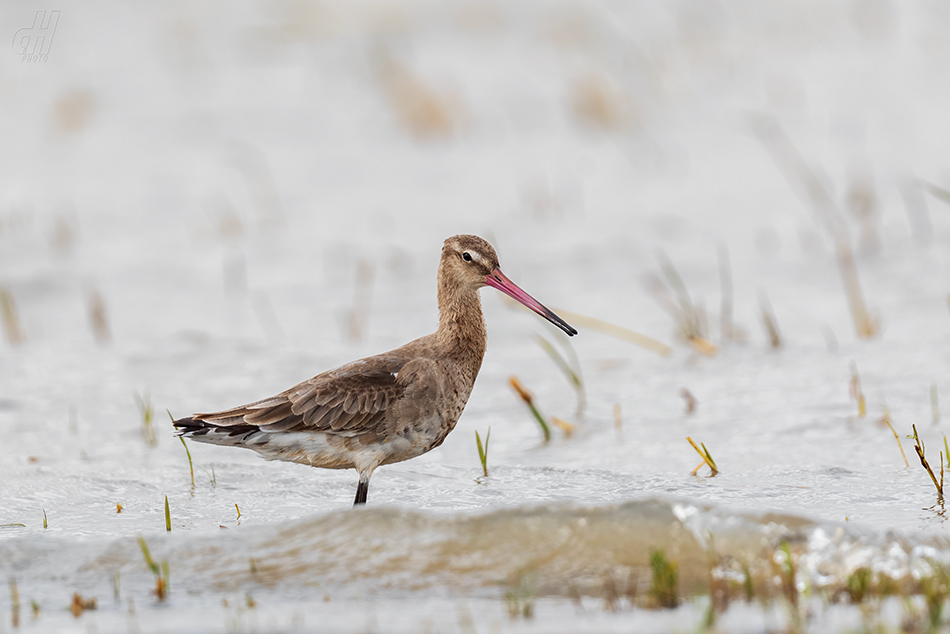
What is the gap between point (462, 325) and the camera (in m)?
6.46

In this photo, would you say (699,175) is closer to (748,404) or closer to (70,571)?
(748,404)

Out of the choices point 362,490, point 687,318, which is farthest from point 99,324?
point 362,490

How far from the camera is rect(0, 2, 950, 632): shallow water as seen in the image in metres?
4.86

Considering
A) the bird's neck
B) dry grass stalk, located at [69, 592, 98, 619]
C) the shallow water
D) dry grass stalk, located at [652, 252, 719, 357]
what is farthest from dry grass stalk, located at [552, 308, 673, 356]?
dry grass stalk, located at [69, 592, 98, 619]

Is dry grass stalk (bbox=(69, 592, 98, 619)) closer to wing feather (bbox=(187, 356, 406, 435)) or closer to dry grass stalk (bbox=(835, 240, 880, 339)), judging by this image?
wing feather (bbox=(187, 356, 406, 435))

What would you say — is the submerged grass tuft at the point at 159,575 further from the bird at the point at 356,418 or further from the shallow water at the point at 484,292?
the bird at the point at 356,418

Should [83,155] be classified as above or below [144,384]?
above

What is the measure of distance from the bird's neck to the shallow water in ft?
2.31

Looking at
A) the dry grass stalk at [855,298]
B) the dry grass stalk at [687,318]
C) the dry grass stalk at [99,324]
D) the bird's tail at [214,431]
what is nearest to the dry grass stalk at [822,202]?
the dry grass stalk at [855,298]

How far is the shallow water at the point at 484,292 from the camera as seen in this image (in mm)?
4863

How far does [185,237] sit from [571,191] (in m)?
4.50

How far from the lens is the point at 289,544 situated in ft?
16.7

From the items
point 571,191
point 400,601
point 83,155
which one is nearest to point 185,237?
point 83,155

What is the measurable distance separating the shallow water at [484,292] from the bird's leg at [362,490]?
0.20 metres
